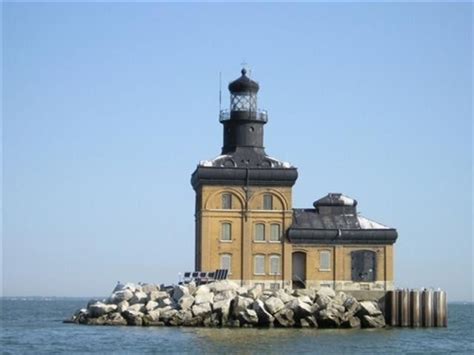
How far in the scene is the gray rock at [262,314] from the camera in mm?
51969

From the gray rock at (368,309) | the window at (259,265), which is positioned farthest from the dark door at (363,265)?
the gray rock at (368,309)

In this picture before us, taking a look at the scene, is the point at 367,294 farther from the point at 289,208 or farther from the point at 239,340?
the point at 239,340

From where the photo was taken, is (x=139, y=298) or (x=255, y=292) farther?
(x=139, y=298)

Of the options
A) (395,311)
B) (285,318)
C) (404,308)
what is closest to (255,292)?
(285,318)

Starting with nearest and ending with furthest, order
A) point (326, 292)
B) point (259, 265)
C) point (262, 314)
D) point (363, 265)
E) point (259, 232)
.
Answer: point (262, 314) → point (326, 292) → point (259, 265) → point (259, 232) → point (363, 265)

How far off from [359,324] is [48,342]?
1512cm

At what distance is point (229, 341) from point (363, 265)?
16517mm

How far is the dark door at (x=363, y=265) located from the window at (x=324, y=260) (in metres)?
1.32

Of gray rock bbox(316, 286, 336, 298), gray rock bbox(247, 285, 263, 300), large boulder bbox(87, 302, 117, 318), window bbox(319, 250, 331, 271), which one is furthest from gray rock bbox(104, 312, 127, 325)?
window bbox(319, 250, 331, 271)

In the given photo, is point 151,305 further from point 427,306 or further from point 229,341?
point 427,306

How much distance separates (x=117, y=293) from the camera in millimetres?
56750

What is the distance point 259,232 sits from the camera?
2362 inches

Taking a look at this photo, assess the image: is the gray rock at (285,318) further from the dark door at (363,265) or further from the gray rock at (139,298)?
the dark door at (363,265)

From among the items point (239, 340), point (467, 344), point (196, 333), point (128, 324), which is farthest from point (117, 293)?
point (467, 344)
